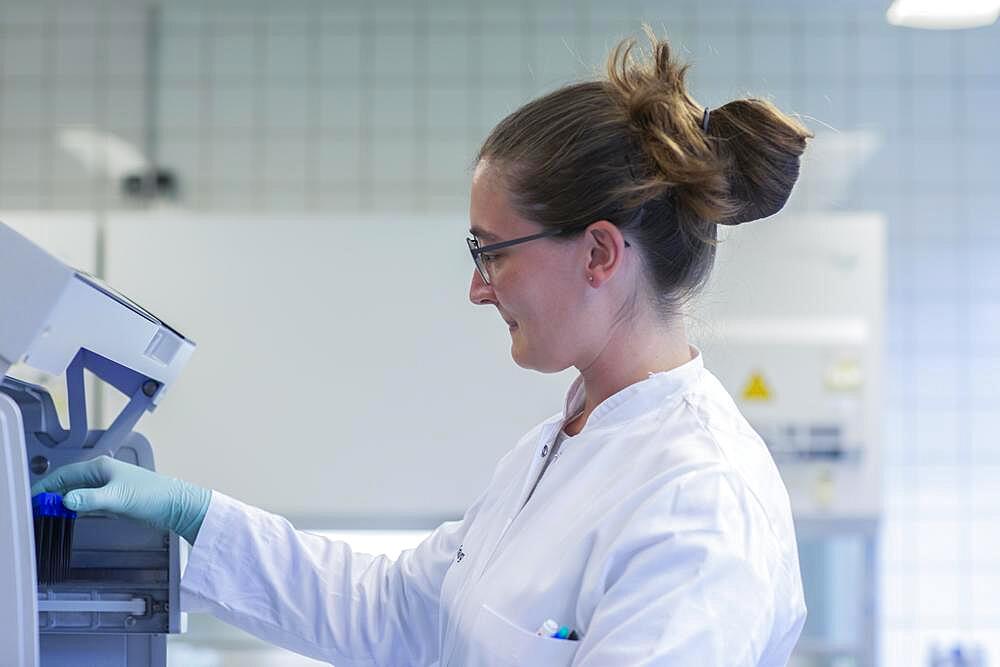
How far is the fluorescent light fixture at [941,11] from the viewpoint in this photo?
199cm

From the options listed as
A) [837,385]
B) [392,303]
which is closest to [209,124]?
[392,303]

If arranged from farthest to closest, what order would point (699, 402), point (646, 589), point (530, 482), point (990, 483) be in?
point (990, 483), point (530, 482), point (699, 402), point (646, 589)

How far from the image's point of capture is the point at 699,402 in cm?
101

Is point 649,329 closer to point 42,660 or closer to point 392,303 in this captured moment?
point 42,660

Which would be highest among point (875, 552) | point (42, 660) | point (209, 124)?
point (209, 124)

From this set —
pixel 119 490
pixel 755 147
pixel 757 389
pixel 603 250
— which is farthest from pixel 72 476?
pixel 757 389

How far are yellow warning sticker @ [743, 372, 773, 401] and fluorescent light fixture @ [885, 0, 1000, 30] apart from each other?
0.80 metres

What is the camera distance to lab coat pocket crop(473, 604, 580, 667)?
2.95ft

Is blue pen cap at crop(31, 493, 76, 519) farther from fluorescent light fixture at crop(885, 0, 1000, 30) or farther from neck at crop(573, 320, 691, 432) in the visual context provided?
fluorescent light fixture at crop(885, 0, 1000, 30)

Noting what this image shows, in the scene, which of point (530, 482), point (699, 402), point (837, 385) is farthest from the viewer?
point (837, 385)

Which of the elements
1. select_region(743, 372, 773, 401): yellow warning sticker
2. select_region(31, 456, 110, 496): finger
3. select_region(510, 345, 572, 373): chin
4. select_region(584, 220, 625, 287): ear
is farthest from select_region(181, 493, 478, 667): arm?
select_region(743, 372, 773, 401): yellow warning sticker

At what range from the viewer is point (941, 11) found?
2.00 meters

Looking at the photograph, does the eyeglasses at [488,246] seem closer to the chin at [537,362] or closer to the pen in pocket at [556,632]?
the chin at [537,362]

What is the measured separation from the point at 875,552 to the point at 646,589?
175 centimetres
